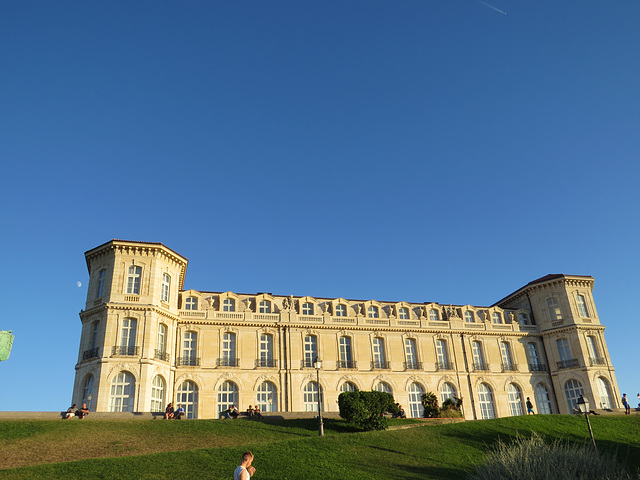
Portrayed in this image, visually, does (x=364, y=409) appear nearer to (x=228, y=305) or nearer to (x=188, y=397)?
A: (x=188, y=397)

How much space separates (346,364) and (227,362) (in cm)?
1000

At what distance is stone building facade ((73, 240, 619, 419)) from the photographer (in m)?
39.3

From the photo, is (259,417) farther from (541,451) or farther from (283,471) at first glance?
(541,451)

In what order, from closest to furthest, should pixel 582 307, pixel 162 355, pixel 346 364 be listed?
pixel 162 355, pixel 346 364, pixel 582 307

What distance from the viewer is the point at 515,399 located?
4888 cm

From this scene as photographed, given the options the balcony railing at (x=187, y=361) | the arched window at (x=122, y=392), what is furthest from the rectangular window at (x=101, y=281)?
the balcony railing at (x=187, y=361)

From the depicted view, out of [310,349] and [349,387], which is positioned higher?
[310,349]

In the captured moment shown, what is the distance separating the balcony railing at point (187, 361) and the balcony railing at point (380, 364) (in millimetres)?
14746

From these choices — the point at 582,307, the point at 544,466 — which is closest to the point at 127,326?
the point at 544,466

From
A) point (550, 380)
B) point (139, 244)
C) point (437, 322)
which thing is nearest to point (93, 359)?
point (139, 244)

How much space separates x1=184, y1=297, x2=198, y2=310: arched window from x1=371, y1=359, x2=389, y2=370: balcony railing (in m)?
15.8

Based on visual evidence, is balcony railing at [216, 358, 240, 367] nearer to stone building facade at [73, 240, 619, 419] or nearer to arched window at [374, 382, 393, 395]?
stone building facade at [73, 240, 619, 419]

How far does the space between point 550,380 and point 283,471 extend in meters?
37.9

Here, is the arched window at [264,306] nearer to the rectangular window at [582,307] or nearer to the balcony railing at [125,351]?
the balcony railing at [125,351]
